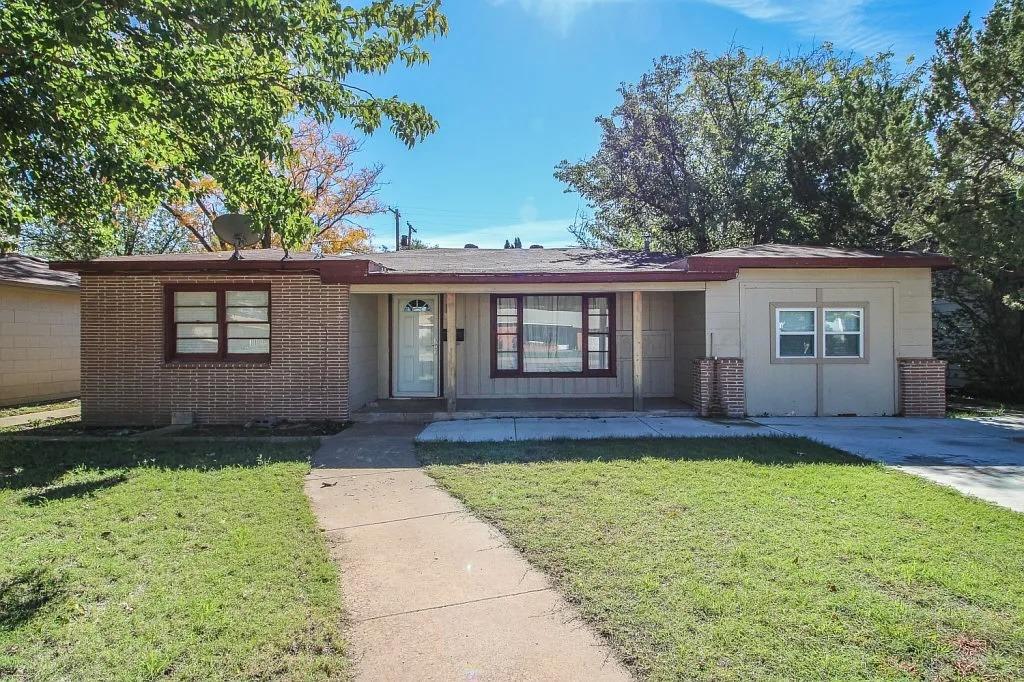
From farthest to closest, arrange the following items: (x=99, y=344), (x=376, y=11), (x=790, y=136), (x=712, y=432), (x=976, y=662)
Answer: (x=790, y=136)
(x=99, y=344)
(x=712, y=432)
(x=376, y=11)
(x=976, y=662)

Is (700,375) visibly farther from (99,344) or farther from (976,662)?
(99,344)

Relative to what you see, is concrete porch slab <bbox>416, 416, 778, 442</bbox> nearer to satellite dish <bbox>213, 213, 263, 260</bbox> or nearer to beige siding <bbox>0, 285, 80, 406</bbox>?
satellite dish <bbox>213, 213, 263, 260</bbox>

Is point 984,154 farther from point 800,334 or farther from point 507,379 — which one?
point 507,379

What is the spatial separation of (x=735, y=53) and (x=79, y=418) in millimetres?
19885

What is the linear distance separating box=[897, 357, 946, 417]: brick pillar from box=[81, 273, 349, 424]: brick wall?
1003 cm

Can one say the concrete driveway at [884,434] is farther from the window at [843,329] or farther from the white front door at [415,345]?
the white front door at [415,345]

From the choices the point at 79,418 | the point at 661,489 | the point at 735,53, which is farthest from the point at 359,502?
the point at 735,53

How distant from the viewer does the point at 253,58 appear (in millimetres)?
5809

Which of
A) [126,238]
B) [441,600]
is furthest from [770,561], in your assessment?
[126,238]

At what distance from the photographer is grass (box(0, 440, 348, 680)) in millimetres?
2715

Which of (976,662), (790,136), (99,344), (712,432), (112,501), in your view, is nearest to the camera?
(976,662)

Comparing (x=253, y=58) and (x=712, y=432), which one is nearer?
(x=253, y=58)

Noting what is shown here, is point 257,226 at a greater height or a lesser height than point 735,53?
lesser

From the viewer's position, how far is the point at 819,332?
32.0 ft
